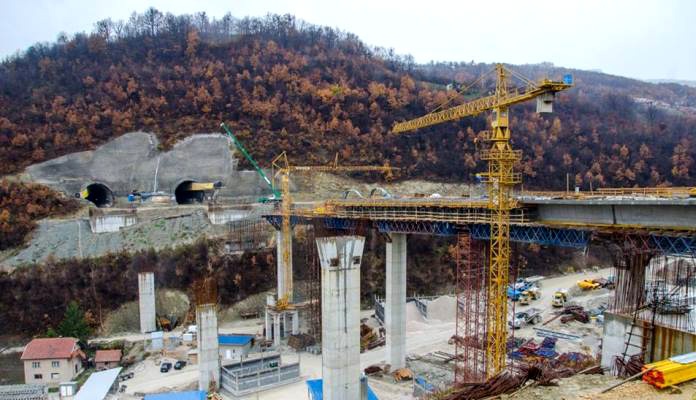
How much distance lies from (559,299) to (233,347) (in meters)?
32.1

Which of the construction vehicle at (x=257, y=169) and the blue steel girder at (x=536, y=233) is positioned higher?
the construction vehicle at (x=257, y=169)

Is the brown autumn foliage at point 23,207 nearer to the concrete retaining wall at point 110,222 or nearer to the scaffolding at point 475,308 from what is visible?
the concrete retaining wall at point 110,222

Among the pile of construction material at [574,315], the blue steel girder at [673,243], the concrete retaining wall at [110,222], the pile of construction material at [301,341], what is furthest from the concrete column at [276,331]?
the blue steel girder at [673,243]

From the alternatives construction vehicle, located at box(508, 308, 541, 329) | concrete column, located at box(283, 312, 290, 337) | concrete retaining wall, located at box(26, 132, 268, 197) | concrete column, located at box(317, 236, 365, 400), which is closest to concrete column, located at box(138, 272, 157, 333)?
concrete column, located at box(283, 312, 290, 337)

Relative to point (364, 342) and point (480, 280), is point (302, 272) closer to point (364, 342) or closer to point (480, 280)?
point (364, 342)

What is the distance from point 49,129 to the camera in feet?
208

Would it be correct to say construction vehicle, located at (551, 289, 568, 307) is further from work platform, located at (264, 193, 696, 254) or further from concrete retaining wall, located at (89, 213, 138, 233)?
concrete retaining wall, located at (89, 213, 138, 233)

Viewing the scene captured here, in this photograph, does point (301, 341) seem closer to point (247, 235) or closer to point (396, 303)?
point (396, 303)

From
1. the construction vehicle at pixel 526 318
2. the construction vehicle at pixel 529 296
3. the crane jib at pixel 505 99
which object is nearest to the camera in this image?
the crane jib at pixel 505 99

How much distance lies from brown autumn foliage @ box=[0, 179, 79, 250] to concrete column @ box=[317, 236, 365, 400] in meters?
39.3

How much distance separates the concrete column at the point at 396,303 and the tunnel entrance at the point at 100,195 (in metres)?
42.5

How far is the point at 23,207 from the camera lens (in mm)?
52656

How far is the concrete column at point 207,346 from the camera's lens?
3177cm

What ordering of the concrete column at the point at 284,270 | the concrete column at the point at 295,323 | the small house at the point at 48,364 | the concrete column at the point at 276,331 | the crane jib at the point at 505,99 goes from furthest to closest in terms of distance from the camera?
the concrete column at the point at 284,270
the concrete column at the point at 295,323
the concrete column at the point at 276,331
the small house at the point at 48,364
the crane jib at the point at 505,99
